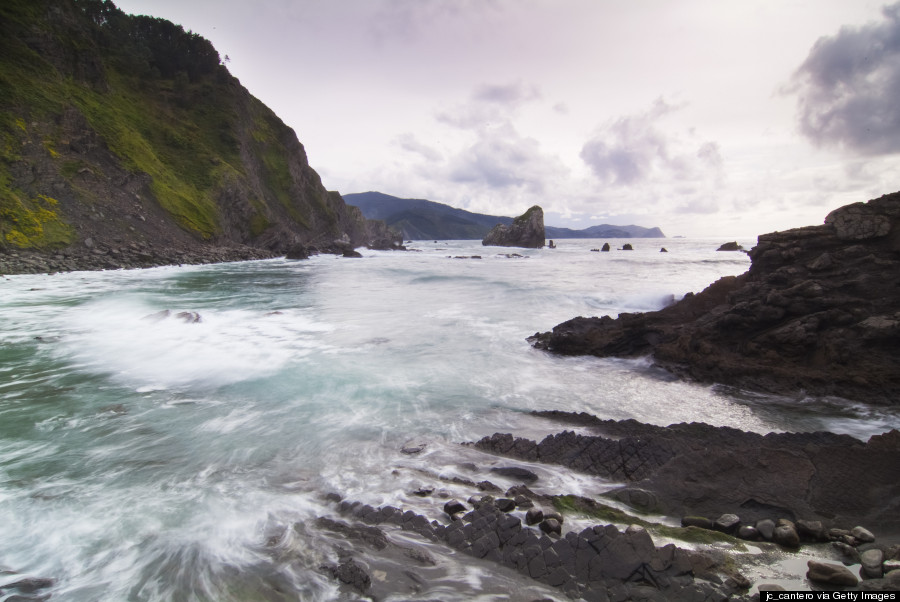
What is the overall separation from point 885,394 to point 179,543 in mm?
12101

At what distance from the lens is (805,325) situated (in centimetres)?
985

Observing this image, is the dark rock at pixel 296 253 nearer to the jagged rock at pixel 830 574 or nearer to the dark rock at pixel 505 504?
the dark rock at pixel 505 504

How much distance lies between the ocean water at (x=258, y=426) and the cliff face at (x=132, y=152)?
18.9 meters

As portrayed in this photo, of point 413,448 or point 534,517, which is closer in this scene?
point 534,517

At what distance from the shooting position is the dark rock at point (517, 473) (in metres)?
5.77

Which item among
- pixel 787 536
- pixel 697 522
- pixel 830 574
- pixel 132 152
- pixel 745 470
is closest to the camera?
pixel 830 574

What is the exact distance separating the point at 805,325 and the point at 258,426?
1194 centimetres

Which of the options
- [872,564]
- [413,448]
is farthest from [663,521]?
[413,448]

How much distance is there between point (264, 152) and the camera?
218ft

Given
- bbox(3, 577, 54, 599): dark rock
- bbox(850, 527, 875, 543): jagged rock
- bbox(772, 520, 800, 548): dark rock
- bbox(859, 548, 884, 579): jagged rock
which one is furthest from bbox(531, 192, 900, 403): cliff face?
bbox(3, 577, 54, 599): dark rock

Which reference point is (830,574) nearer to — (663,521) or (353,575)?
(663,521)

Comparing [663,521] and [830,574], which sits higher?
[830,574]

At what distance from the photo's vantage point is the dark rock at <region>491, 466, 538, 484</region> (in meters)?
5.77

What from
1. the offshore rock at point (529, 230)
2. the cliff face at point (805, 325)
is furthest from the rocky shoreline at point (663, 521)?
the offshore rock at point (529, 230)
